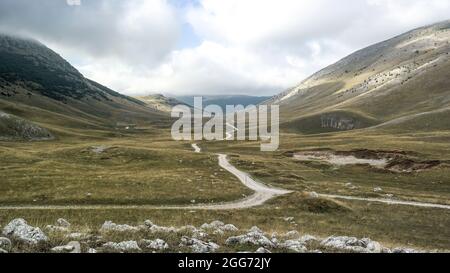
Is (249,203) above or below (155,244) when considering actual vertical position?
below

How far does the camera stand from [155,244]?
60.3 feet

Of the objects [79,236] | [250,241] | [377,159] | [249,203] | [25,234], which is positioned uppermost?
[25,234]

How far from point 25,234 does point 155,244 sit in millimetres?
5672

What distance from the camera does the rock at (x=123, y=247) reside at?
17.0m

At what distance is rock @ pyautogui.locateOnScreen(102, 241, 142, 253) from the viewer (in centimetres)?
1702

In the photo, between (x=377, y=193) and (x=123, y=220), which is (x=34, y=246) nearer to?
(x=123, y=220)

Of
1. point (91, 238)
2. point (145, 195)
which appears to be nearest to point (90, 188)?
point (145, 195)

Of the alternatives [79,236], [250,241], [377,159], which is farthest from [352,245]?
[377,159]

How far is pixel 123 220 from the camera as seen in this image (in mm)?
37938

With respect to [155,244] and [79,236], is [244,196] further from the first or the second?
[155,244]

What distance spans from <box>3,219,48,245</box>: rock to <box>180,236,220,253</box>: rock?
6076 millimetres

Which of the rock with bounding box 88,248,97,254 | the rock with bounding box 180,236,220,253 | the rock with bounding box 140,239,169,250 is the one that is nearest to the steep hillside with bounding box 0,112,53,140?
the rock with bounding box 140,239,169,250

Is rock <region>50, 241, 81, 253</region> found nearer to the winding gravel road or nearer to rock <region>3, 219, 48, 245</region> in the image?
rock <region>3, 219, 48, 245</region>

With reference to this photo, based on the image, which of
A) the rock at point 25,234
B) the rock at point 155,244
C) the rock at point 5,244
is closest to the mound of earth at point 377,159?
the rock at point 155,244
